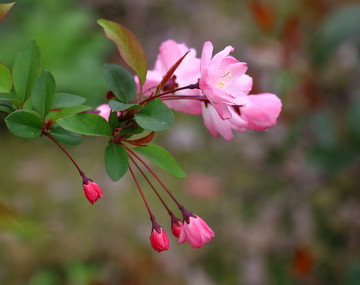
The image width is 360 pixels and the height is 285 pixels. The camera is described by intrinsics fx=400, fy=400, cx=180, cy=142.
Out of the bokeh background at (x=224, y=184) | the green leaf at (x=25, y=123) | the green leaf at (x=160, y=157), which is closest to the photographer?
the green leaf at (x=25, y=123)

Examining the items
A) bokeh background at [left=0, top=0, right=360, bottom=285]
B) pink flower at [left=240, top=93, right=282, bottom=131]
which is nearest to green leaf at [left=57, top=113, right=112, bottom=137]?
pink flower at [left=240, top=93, right=282, bottom=131]

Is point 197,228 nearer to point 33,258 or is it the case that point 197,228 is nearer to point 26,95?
point 26,95

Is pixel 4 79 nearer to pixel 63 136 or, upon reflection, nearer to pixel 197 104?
pixel 63 136

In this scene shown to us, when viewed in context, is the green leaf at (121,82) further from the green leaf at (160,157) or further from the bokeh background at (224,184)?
the bokeh background at (224,184)

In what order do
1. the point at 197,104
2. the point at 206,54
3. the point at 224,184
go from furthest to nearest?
the point at 224,184 → the point at 197,104 → the point at 206,54

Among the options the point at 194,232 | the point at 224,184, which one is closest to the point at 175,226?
the point at 194,232

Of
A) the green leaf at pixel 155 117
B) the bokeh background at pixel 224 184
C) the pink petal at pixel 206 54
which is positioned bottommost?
the bokeh background at pixel 224 184

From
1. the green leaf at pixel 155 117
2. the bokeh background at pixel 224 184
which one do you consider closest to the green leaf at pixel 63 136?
the green leaf at pixel 155 117
